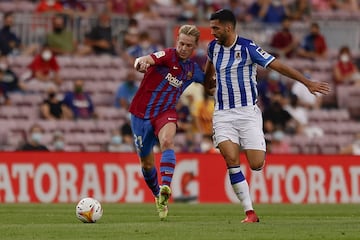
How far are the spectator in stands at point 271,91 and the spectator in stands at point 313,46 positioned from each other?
1.80 metres

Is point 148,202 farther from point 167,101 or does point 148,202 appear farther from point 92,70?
point 167,101

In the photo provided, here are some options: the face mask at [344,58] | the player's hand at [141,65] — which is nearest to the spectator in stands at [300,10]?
the face mask at [344,58]

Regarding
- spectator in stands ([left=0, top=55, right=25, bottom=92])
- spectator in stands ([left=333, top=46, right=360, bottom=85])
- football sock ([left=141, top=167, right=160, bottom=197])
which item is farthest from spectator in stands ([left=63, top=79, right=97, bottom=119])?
football sock ([left=141, top=167, right=160, bottom=197])

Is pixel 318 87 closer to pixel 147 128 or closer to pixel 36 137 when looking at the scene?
pixel 147 128

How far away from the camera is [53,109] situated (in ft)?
79.2

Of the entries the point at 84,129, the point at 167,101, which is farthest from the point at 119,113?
the point at 167,101

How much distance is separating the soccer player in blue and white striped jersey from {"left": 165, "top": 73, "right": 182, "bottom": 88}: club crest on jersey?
3.67 feet

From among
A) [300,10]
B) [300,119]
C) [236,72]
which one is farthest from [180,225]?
[300,10]

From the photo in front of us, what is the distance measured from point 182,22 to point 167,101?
491 inches

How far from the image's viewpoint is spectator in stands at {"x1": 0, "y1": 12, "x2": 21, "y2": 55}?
2486 cm

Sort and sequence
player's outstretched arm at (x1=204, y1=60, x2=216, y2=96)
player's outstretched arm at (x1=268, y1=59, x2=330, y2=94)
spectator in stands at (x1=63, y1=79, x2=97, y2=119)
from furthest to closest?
spectator in stands at (x1=63, y1=79, x2=97, y2=119) < player's outstretched arm at (x1=204, y1=60, x2=216, y2=96) < player's outstretched arm at (x1=268, y1=59, x2=330, y2=94)

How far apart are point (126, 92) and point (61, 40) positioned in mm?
1993

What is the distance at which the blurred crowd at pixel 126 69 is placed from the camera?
79.6 feet

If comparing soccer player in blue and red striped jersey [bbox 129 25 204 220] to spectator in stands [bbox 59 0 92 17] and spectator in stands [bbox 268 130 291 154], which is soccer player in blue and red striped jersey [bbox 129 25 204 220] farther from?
spectator in stands [bbox 59 0 92 17]
